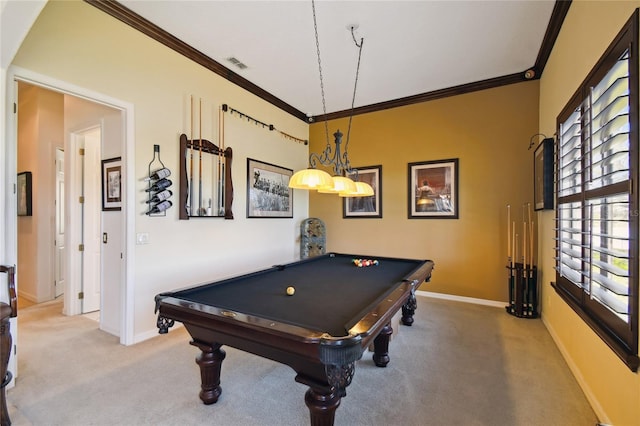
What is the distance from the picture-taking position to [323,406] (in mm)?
1383

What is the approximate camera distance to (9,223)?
84.0 inches

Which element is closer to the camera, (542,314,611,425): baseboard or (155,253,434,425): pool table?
(155,253,434,425): pool table

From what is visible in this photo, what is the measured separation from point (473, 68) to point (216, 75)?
3409mm

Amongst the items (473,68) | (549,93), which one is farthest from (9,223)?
(549,93)

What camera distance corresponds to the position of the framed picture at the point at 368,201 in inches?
199

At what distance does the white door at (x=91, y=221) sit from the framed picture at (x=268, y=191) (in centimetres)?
193

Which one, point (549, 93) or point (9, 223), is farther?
point (549, 93)

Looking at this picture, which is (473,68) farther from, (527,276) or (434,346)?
(434,346)

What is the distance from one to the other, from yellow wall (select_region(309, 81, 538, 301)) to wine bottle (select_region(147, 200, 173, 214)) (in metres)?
3.19

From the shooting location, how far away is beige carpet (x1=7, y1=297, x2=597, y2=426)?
183 cm

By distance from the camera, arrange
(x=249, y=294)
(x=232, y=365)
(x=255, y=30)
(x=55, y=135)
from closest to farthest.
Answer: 1. (x=249, y=294)
2. (x=232, y=365)
3. (x=255, y=30)
4. (x=55, y=135)

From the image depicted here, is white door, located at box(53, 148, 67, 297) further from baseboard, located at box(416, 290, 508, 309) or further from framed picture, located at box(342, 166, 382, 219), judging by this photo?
baseboard, located at box(416, 290, 508, 309)

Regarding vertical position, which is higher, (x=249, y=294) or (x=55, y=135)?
(x=55, y=135)

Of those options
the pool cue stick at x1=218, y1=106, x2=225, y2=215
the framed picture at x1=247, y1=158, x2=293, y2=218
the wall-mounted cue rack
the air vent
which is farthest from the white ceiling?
the framed picture at x1=247, y1=158, x2=293, y2=218
